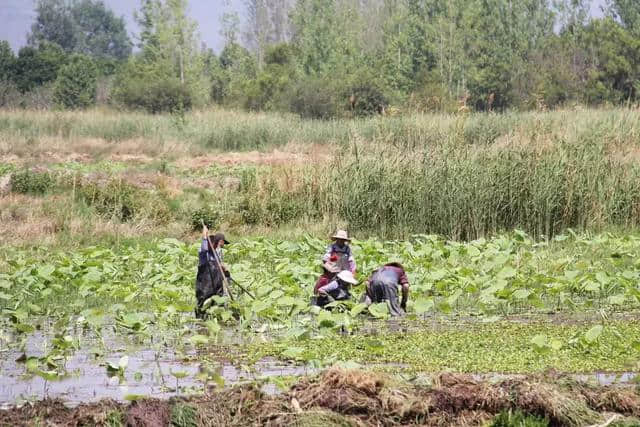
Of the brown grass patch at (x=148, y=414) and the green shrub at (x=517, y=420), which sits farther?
the green shrub at (x=517, y=420)

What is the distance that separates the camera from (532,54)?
4578 centimetres

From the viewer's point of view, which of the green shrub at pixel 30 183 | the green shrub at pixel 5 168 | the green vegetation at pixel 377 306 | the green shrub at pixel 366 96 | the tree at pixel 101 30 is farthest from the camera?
the tree at pixel 101 30

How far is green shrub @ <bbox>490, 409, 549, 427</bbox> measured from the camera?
675cm

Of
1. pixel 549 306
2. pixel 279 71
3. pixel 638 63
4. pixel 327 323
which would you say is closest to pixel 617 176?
pixel 549 306

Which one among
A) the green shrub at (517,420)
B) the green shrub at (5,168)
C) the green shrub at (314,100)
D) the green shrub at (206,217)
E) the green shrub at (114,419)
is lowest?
the green shrub at (206,217)

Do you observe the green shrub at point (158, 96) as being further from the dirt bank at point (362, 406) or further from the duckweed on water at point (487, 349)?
the dirt bank at point (362, 406)

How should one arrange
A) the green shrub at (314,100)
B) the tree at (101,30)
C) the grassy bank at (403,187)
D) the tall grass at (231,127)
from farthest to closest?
the tree at (101,30)
the green shrub at (314,100)
the tall grass at (231,127)
the grassy bank at (403,187)

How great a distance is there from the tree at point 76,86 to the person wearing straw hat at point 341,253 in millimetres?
36099

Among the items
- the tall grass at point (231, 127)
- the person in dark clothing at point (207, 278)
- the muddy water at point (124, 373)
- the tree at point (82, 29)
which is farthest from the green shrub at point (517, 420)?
the tree at point (82, 29)

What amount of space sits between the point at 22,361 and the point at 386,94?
106ft

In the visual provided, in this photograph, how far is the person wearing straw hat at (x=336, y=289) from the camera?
35.7 feet

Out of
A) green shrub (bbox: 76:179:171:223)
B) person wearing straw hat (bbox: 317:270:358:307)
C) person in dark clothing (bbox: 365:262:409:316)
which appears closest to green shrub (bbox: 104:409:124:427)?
person wearing straw hat (bbox: 317:270:358:307)

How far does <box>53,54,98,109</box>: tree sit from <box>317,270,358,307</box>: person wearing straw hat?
36.6 m

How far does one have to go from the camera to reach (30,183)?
20547 millimetres
